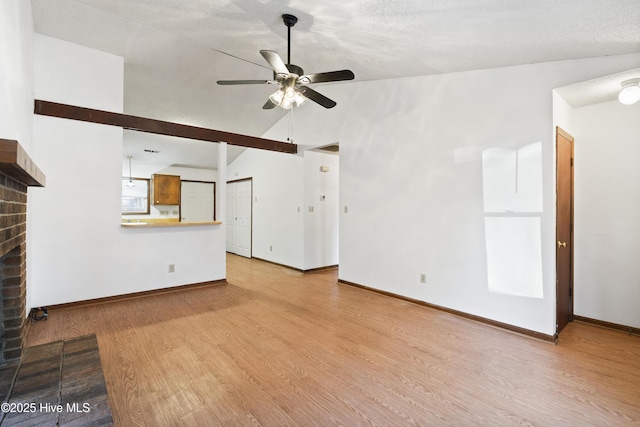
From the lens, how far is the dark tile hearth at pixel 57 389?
1.34 metres

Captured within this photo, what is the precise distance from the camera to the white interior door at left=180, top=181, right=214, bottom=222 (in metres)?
7.90

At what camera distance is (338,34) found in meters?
2.85

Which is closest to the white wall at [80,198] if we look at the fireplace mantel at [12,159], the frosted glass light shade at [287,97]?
the fireplace mantel at [12,159]

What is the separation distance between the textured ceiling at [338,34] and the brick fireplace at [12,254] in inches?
76.2

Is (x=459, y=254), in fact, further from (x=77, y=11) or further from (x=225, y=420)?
(x=77, y=11)

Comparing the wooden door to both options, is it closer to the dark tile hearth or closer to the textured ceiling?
the textured ceiling

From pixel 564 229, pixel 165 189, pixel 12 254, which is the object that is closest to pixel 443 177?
pixel 564 229

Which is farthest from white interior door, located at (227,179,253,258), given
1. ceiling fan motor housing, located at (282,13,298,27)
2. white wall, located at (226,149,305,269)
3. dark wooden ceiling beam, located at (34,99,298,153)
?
ceiling fan motor housing, located at (282,13,298,27)

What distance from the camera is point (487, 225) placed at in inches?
126

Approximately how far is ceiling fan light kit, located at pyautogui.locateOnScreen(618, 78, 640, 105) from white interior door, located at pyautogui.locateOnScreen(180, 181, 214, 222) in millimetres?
8119

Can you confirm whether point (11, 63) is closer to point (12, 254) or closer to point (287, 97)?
point (12, 254)

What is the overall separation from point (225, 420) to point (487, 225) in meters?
2.97

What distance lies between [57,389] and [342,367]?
1.72 metres

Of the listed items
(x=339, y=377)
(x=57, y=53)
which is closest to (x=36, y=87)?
(x=57, y=53)
